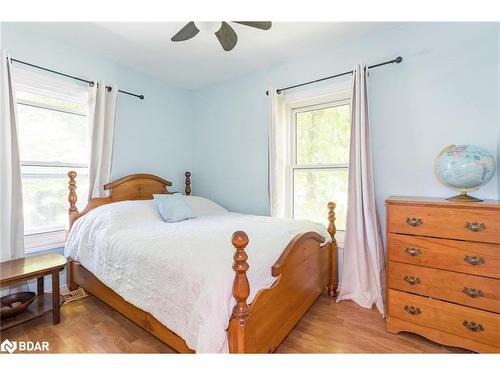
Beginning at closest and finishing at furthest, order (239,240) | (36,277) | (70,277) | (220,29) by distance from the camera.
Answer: (239,240) → (220,29) → (36,277) → (70,277)

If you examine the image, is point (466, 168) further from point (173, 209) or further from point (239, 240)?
point (173, 209)

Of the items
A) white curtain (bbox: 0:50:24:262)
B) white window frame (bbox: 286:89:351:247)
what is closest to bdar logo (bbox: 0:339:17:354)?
white curtain (bbox: 0:50:24:262)

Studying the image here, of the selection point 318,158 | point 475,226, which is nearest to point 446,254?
point 475,226

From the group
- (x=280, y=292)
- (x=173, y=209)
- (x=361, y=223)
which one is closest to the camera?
(x=280, y=292)

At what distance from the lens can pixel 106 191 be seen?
2.68m

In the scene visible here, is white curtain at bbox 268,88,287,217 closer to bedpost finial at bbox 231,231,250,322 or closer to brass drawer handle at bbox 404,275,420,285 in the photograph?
brass drawer handle at bbox 404,275,420,285

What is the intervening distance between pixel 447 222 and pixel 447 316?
0.60 m

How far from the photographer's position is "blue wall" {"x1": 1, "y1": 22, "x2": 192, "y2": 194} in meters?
2.27

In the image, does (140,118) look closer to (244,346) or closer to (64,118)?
(64,118)

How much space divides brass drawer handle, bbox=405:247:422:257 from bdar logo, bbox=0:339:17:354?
267cm

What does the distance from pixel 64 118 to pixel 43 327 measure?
6.29 feet

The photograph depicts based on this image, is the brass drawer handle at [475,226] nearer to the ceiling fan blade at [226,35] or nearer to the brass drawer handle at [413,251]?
the brass drawer handle at [413,251]

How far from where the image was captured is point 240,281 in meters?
1.18

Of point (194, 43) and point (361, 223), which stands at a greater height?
point (194, 43)
